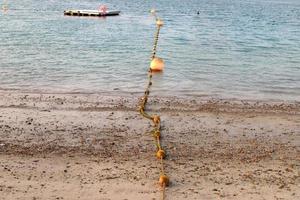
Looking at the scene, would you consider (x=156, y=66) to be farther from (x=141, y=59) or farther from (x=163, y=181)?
(x=163, y=181)

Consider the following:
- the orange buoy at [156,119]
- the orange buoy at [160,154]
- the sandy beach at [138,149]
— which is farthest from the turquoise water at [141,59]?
the orange buoy at [160,154]

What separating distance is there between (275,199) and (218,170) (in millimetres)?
1807

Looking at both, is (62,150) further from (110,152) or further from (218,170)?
(218,170)

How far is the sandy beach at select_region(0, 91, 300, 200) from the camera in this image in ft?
36.4

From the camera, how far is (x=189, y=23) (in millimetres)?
55719

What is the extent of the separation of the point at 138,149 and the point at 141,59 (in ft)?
53.6

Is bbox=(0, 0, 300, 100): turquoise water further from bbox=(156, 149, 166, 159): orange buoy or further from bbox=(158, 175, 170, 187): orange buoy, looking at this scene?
bbox=(158, 175, 170, 187): orange buoy

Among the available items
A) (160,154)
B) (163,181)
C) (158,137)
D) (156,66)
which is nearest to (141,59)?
(156,66)

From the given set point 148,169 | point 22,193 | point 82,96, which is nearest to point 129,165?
point 148,169

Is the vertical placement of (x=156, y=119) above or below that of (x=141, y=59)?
above

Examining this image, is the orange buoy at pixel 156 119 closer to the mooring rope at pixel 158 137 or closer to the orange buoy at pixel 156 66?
the mooring rope at pixel 158 137

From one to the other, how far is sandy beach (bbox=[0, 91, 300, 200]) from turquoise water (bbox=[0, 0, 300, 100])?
2511mm

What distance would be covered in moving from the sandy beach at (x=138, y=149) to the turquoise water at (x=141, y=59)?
2.51 meters

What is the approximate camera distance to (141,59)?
29359 millimetres
